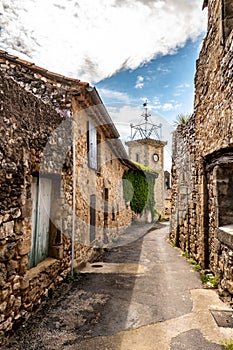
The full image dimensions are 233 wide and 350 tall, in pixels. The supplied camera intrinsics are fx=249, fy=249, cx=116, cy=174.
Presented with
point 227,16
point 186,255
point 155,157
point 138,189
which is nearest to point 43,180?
point 227,16

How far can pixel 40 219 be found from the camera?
437cm

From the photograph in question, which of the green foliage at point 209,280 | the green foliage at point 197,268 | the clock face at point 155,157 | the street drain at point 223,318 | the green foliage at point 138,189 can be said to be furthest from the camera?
the clock face at point 155,157

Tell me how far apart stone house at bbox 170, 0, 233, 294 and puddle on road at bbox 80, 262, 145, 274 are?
150 centimetres

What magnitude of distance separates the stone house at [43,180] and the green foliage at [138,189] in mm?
6695

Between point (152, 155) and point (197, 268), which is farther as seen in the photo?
Result: point (152, 155)

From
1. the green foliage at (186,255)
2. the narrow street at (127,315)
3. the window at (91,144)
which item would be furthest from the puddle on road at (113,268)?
the window at (91,144)

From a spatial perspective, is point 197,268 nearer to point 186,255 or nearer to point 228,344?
point 186,255

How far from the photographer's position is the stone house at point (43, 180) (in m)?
3.00

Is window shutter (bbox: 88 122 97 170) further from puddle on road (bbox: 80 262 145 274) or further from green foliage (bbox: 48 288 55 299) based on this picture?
green foliage (bbox: 48 288 55 299)

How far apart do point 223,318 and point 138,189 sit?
13700 mm

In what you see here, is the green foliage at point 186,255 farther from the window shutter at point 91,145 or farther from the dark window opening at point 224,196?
the window shutter at point 91,145

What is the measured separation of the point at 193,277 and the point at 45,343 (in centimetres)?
353

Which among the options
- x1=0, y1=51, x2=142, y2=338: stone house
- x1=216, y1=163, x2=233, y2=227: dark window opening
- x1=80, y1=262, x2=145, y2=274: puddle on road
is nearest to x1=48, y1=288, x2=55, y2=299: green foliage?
x1=0, y1=51, x2=142, y2=338: stone house

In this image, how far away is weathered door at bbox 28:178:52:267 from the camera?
414 centimetres
